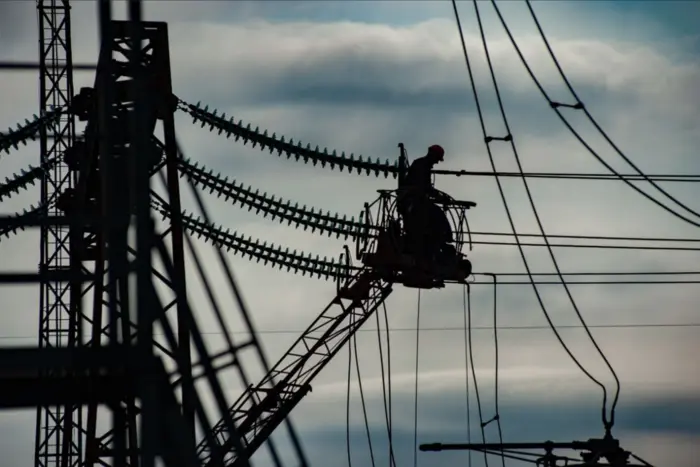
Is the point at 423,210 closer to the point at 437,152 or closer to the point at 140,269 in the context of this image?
the point at 437,152

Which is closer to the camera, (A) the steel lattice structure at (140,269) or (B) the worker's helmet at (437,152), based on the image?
(A) the steel lattice structure at (140,269)

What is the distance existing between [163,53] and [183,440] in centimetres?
1150

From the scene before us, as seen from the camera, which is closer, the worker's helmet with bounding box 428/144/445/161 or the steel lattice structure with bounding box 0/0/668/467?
the steel lattice structure with bounding box 0/0/668/467

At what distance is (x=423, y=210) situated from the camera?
33.8 meters

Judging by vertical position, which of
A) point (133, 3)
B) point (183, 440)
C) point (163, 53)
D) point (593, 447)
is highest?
point (163, 53)

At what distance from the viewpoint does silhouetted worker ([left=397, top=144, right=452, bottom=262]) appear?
3384 centimetres

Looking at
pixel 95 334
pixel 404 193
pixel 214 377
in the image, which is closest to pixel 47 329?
pixel 404 193

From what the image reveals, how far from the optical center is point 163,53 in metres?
24.7

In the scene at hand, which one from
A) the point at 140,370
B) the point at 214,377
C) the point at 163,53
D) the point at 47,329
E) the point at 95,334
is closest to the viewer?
the point at 140,370

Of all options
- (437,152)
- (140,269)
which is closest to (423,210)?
(437,152)

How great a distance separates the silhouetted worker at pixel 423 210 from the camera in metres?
33.8

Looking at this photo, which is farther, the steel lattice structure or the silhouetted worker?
the silhouetted worker

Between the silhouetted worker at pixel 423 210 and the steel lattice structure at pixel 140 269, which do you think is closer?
the steel lattice structure at pixel 140 269

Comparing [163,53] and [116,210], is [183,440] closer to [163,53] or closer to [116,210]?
[116,210]
